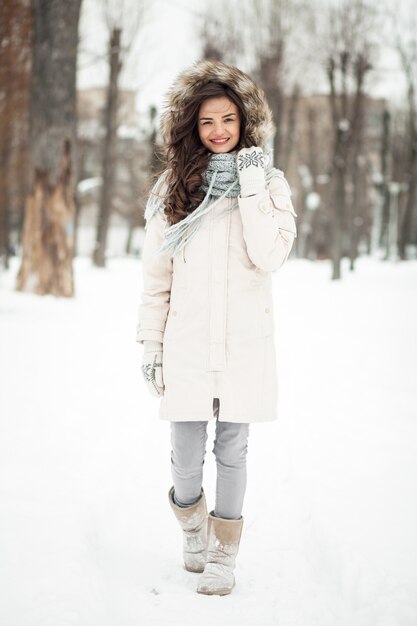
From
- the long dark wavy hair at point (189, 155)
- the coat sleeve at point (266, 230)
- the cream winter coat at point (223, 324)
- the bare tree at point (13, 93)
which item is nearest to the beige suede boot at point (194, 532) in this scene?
the cream winter coat at point (223, 324)

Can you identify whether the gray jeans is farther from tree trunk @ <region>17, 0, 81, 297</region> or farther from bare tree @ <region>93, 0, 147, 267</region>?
bare tree @ <region>93, 0, 147, 267</region>

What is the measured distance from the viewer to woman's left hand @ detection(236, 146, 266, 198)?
2.07m

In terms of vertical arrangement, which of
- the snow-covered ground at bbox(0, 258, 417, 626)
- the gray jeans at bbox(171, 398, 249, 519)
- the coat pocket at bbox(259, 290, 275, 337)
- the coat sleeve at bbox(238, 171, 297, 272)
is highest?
the coat sleeve at bbox(238, 171, 297, 272)

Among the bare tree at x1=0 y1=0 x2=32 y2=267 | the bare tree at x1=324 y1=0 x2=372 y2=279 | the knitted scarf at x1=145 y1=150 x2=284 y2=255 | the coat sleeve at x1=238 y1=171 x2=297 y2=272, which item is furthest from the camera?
the bare tree at x1=324 y1=0 x2=372 y2=279

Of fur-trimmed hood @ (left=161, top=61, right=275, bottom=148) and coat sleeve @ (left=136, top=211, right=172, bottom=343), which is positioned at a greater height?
fur-trimmed hood @ (left=161, top=61, right=275, bottom=148)

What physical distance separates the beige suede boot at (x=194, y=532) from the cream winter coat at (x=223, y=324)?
449 mm

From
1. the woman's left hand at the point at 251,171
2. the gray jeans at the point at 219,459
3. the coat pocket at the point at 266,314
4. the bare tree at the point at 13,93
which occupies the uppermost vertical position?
the bare tree at the point at 13,93

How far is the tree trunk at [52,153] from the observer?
8.53m

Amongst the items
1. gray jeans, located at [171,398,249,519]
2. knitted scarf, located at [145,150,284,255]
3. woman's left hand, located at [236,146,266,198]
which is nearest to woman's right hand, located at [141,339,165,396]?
gray jeans, located at [171,398,249,519]

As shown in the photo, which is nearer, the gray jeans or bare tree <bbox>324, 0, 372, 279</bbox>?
the gray jeans

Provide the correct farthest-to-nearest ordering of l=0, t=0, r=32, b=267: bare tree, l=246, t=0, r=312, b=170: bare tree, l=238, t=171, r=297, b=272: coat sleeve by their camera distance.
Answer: l=246, t=0, r=312, b=170: bare tree < l=0, t=0, r=32, b=267: bare tree < l=238, t=171, r=297, b=272: coat sleeve

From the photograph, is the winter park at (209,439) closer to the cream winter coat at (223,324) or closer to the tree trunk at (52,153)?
the cream winter coat at (223,324)

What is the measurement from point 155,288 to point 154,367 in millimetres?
300

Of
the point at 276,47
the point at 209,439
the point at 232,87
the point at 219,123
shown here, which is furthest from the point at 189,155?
the point at 276,47
